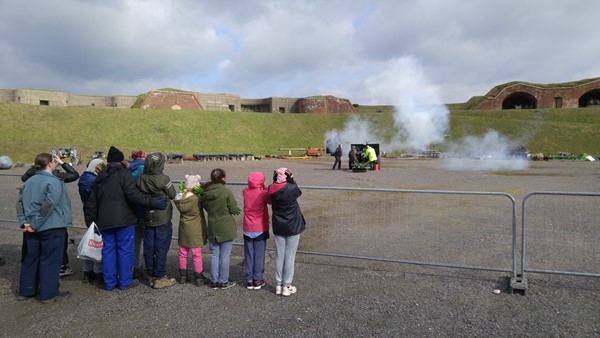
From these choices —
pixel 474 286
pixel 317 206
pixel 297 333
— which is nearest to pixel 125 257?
pixel 297 333

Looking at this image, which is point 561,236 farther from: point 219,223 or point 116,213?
point 116,213

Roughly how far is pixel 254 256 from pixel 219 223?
0.67m

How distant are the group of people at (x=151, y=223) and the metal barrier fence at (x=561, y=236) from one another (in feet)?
11.2

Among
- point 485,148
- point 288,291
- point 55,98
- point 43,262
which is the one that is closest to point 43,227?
point 43,262

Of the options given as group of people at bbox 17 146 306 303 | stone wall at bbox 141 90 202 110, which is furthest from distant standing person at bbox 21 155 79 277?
stone wall at bbox 141 90 202 110

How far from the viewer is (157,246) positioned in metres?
5.65

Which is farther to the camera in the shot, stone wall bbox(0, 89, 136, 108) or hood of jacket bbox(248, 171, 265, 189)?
stone wall bbox(0, 89, 136, 108)

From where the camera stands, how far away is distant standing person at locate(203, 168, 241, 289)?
18.0 feet

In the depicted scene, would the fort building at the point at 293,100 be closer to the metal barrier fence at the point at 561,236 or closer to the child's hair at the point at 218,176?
the metal barrier fence at the point at 561,236

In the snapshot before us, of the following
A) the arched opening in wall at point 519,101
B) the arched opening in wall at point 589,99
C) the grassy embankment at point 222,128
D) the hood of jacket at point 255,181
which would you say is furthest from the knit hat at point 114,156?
the arched opening in wall at point 589,99

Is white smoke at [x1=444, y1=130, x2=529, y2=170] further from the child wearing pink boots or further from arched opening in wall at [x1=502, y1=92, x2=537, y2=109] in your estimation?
the child wearing pink boots

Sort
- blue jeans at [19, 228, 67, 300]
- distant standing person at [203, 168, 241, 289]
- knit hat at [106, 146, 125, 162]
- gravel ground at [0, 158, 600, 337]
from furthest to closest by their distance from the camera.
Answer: knit hat at [106, 146, 125, 162]
distant standing person at [203, 168, 241, 289]
blue jeans at [19, 228, 67, 300]
gravel ground at [0, 158, 600, 337]

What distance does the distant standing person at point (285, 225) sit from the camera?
5273 millimetres

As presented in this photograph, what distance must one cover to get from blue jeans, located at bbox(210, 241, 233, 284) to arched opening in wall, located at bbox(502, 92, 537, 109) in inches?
2742
